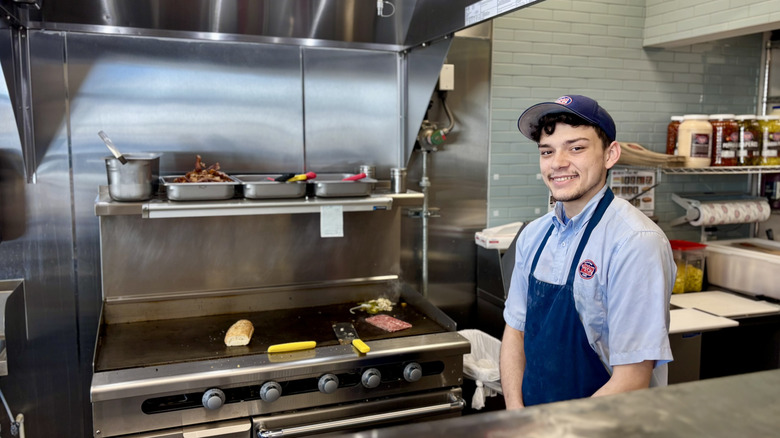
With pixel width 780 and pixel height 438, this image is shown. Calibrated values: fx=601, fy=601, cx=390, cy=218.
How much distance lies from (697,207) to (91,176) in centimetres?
400

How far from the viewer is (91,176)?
122 inches

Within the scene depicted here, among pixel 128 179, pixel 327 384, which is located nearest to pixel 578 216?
pixel 327 384

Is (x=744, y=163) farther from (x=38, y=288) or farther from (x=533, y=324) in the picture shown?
(x=38, y=288)

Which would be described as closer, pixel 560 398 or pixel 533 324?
pixel 560 398

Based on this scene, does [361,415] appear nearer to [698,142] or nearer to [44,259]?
[44,259]

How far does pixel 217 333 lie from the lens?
2.82 meters

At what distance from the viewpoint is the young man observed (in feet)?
5.38

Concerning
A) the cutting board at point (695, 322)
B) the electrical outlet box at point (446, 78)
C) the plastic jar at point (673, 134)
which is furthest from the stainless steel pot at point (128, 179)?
the plastic jar at point (673, 134)

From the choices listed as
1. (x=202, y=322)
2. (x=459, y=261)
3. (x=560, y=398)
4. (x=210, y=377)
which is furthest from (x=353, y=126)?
(x=560, y=398)

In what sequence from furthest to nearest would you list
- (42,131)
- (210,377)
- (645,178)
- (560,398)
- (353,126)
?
(645,178)
(353,126)
(42,131)
(210,377)
(560,398)

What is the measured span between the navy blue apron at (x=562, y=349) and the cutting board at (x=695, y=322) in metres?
1.59

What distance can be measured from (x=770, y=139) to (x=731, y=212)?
57 cm

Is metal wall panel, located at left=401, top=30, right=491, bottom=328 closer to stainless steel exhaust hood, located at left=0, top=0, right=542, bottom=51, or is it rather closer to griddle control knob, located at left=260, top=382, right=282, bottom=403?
stainless steel exhaust hood, located at left=0, top=0, right=542, bottom=51

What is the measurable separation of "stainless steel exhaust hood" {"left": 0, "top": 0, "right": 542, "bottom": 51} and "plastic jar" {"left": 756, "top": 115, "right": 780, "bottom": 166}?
260 cm
